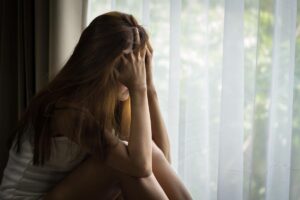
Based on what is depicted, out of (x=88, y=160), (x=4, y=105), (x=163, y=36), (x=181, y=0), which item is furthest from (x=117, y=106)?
(x=4, y=105)

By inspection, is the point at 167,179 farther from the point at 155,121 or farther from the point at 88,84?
the point at 88,84

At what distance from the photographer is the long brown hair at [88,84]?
1198 millimetres

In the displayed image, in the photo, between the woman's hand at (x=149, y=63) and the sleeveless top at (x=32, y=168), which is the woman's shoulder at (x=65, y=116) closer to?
the sleeveless top at (x=32, y=168)

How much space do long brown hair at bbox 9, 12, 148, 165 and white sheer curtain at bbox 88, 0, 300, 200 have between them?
0.43 meters

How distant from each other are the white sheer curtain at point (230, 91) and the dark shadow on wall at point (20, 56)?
0.48 m

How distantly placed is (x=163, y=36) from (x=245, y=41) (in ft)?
1.07

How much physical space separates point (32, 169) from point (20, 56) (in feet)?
2.86

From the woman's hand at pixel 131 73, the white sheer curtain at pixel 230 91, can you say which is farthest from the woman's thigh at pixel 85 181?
the white sheer curtain at pixel 230 91

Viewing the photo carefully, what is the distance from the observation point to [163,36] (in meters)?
1.69

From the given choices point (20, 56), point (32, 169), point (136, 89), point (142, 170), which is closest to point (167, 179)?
point (142, 170)

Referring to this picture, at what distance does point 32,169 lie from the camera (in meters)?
1.25

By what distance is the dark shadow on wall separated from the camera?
6.16ft

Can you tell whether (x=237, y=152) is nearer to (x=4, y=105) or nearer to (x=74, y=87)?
(x=74, y=87)

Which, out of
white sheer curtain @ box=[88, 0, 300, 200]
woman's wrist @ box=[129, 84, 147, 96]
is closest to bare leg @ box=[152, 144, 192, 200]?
woman's wrist @ box=[129, 84, 147, 96]
